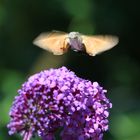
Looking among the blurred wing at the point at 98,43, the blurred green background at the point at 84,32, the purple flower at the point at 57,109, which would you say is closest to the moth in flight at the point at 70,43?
the blurred wing at the point at 98,43

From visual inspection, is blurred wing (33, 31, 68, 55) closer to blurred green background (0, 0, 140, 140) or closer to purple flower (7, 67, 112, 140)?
purple flower (7, 67, 112, 140)

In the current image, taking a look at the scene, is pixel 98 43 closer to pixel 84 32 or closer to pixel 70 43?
pixel 70 43

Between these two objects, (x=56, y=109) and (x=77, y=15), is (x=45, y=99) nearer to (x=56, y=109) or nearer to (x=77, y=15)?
(x=56, y=109)

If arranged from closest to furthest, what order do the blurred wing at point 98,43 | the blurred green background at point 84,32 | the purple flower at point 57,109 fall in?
the purple flower at point 57,109 < the blurred wing at point 98,43 < the blurred green background at point 84,32

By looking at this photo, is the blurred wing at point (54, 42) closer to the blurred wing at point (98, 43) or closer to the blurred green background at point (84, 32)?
the blurred wing at point (98, 43)

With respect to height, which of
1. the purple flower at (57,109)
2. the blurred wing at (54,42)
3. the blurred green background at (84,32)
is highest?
the blurred green background at (84,32)

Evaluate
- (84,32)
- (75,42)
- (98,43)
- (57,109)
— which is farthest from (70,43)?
(84,32)

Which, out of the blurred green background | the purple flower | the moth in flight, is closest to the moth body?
the moth in flight

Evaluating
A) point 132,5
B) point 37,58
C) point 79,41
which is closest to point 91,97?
point 79,41
